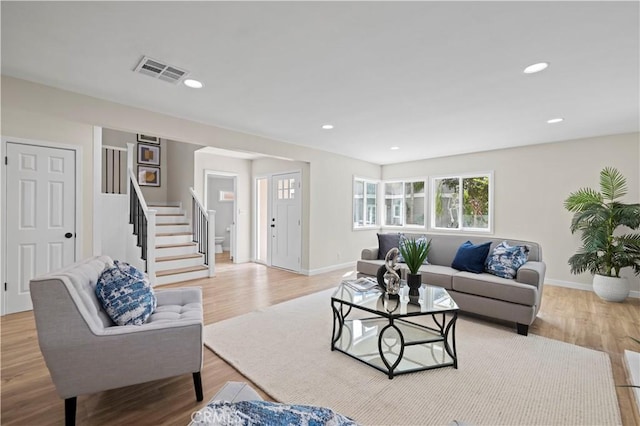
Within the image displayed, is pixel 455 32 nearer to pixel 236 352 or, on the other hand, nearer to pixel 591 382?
pixel 591 382

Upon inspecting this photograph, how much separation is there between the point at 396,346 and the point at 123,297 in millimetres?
2173

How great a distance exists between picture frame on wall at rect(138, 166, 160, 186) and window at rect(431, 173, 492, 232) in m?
6.33

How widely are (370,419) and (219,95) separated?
319cm

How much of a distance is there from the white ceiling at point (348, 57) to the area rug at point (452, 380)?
2452 mm

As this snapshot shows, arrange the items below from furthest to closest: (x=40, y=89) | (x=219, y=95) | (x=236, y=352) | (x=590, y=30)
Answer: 1. (x=219, y=95)
2. (x=40, y=89)
3. (x=236, y=352)
4. (x=590, y=30)

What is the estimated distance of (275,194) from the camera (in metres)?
6.50

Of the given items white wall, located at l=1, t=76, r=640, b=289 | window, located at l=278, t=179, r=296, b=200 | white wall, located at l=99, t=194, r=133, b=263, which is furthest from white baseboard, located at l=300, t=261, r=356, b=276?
white wall, located at l=99, t=194, r=133, b=263

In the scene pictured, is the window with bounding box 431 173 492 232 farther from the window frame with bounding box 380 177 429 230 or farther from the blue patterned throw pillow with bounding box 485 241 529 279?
the blue patterned throw pillow with bounding box 485 241 529 279

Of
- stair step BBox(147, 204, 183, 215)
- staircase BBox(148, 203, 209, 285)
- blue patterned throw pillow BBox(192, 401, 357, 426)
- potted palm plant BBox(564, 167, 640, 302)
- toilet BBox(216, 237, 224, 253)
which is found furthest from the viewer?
toilet BBox(216, 237, 224, 253)

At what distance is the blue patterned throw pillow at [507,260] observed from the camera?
3344mm

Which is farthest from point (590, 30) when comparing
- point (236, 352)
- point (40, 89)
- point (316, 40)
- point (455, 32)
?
point (40, 89)

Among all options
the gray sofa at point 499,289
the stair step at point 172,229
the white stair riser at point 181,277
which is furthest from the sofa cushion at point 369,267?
the stair step at point 172,229

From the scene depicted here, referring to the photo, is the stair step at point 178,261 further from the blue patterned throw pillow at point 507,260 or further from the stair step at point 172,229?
the blue patterned throw pillow at point 507,260

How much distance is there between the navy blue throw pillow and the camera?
11.8 feet
